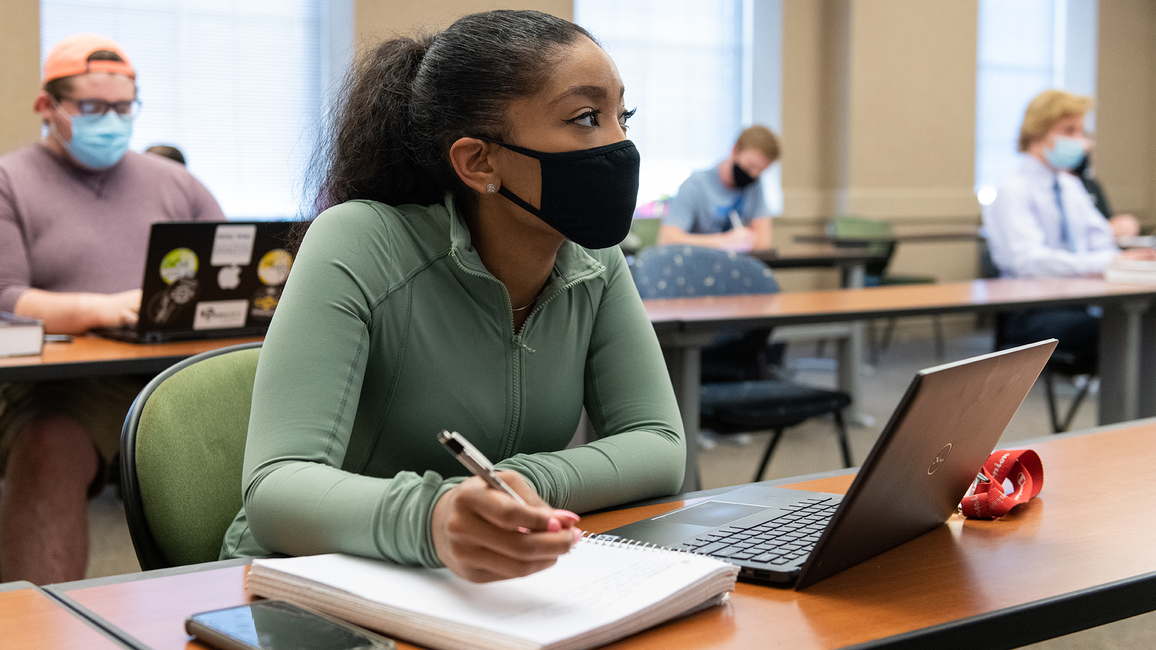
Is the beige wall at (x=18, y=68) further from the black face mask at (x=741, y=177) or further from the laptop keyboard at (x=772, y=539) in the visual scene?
the laptop keyboard at (x=772, y=539)

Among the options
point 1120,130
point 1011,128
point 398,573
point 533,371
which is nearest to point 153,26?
point 533,371

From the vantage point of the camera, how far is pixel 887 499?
82cm

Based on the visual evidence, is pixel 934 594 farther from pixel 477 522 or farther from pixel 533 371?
pixel 533 371

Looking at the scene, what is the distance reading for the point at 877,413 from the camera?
4.73m

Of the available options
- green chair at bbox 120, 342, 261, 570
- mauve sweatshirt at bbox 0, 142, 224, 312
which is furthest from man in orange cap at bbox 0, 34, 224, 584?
green chair at bbox 120, 342, 261, 570

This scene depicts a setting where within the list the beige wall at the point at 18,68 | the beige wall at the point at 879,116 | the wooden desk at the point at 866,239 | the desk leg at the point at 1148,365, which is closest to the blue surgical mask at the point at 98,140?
the beige wall at the point at 18,68

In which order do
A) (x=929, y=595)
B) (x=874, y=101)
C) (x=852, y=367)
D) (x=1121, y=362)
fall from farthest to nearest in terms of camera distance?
(x=874, y=101), (x=852, y=367), (x=1121, y=362), (x=929, y=595)

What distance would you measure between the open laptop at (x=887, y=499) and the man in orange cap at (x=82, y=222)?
1386 millimetres

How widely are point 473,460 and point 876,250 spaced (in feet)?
17.5

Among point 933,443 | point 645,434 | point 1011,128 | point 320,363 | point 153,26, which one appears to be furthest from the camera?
point 1011,128

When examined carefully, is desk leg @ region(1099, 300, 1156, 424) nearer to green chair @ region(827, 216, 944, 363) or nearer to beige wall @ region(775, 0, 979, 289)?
green chair @ region(827, 216, 944, 363)

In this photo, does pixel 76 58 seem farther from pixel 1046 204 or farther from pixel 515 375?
pixel 1046 204

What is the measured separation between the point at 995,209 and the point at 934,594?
380 centimetres

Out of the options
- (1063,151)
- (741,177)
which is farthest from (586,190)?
(741,177)
